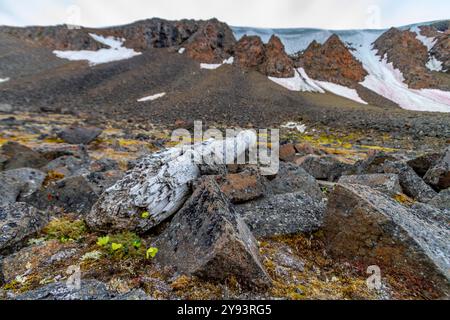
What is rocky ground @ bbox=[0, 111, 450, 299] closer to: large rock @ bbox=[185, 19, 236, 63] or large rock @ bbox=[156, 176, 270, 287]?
large rock @ bbox=[156, 176, 270, 287]

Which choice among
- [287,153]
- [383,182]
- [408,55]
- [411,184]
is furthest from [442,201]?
[408,55]

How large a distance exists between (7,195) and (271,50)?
74.0m

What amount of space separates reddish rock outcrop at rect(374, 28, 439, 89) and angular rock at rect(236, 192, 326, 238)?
81433 millimetres

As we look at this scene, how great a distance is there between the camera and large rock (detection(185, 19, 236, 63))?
72.8 metres

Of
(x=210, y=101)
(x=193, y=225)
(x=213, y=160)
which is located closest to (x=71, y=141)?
(x=213, y=160)

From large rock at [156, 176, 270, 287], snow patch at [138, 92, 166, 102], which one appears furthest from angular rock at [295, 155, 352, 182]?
snow patch at [138, 92, 166, 102]

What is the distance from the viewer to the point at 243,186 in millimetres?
5035

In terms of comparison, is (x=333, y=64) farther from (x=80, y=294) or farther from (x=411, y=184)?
(x=80, y=294)

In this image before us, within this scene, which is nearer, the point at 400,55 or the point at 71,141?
the point at 71,141

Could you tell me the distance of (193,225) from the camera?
3.37 m

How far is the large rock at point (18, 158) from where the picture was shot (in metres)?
8.52
